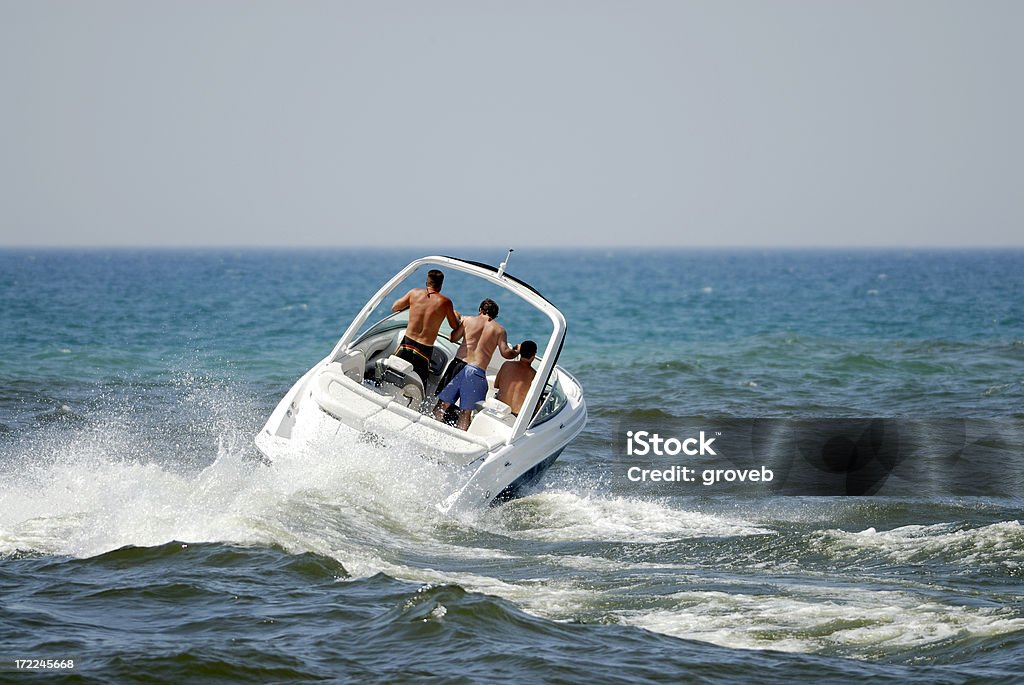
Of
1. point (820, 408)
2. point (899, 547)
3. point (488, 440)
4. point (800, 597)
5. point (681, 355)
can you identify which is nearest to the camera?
point (800, 597)

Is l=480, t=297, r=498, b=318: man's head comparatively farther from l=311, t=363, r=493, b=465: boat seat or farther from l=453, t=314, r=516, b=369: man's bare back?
l=311, t=363, r=493, b=465: boat seat

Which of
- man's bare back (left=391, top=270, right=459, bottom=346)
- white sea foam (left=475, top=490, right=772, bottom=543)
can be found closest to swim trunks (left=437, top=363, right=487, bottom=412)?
man's bare back (left=391, top=270, right=459, bottom=346)

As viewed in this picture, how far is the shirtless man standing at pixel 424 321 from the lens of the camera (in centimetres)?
1185

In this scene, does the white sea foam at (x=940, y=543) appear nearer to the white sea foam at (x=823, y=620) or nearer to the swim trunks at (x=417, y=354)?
the white sea foam at (x=823, y=620)

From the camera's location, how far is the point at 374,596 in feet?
26.6

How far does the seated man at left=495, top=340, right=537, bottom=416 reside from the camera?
38.8 ft

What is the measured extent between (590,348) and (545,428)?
19.0 metres

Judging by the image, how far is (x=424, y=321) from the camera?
39.0ft

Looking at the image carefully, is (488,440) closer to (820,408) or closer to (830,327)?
(820,408)

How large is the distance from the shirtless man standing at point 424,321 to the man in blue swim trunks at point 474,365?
36 centimetres

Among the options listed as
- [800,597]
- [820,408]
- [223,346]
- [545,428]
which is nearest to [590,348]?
[223,346]

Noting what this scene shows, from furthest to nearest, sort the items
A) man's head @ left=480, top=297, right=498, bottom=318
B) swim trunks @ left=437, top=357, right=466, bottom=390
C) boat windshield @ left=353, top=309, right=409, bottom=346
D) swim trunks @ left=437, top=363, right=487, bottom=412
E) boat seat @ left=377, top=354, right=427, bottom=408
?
boat windshield @ left=353, top=309, right=409, bottom=346 → swim trunks @ left=437, top=357, right=466, bottom=390 → boat seat @ left=377, top=354, right=427, bottom=408 → man's head @ left=480, top=297, right=498, bottom=318 → swim trunks @ left=437, top=363, right=487, bottom=412

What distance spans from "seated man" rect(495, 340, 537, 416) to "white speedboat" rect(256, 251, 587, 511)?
11 cm

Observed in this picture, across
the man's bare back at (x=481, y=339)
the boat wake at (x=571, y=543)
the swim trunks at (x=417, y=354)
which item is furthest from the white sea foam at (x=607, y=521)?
A: the swim trunks at (x=417, y=354)
